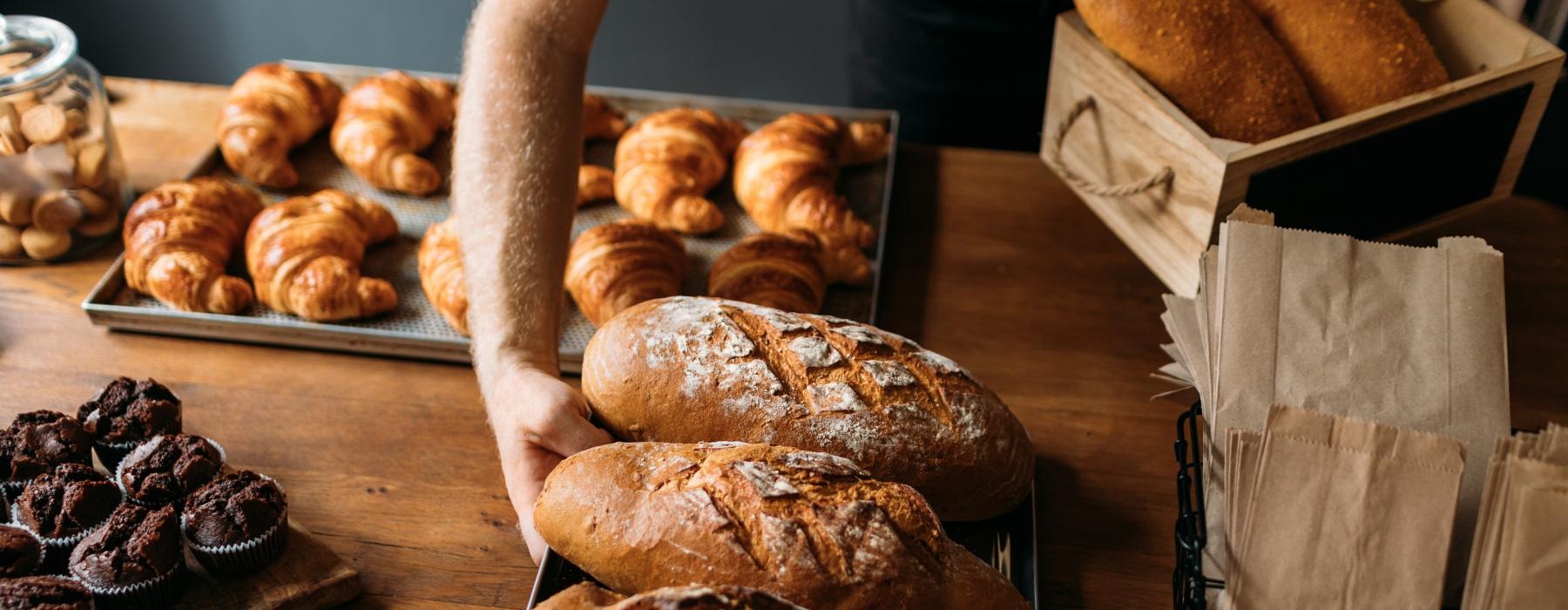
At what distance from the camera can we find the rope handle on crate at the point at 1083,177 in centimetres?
143

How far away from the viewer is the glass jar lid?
155 cm

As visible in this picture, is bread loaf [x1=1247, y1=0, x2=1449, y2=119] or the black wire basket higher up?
bread loaf [x1=1247, y1=0, x2=1449, y2=119]

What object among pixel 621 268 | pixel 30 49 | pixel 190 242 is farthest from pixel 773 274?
pixel 30 49

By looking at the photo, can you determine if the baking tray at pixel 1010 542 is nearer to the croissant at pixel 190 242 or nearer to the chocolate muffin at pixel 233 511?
the chocolate muffin at pixel 233 511

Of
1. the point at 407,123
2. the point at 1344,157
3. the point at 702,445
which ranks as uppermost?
the point at 1344,157

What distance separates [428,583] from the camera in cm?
121

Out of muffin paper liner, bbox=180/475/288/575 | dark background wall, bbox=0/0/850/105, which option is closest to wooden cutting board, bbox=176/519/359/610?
muffin paper liner, bbox=180/475/288/575

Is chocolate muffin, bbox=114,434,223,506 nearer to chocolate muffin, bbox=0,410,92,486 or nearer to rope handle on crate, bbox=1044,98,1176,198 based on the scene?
chocolate muffin, bbox=0,410,92,486

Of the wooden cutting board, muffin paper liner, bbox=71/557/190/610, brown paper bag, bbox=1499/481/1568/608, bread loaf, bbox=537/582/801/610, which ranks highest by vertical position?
brown paper bag, bbox=1499/481/1568/608

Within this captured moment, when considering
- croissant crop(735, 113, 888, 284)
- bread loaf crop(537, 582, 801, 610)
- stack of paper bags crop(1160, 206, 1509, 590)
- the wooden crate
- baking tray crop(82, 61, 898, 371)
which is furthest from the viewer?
croissant crop(735, 113, 888, 284)

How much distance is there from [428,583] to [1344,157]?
3.84 ft

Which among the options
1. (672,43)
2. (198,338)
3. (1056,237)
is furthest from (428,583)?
(672,43)

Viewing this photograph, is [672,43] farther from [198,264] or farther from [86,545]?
[86,545]

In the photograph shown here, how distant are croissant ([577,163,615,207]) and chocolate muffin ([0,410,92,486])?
0.81 metres
